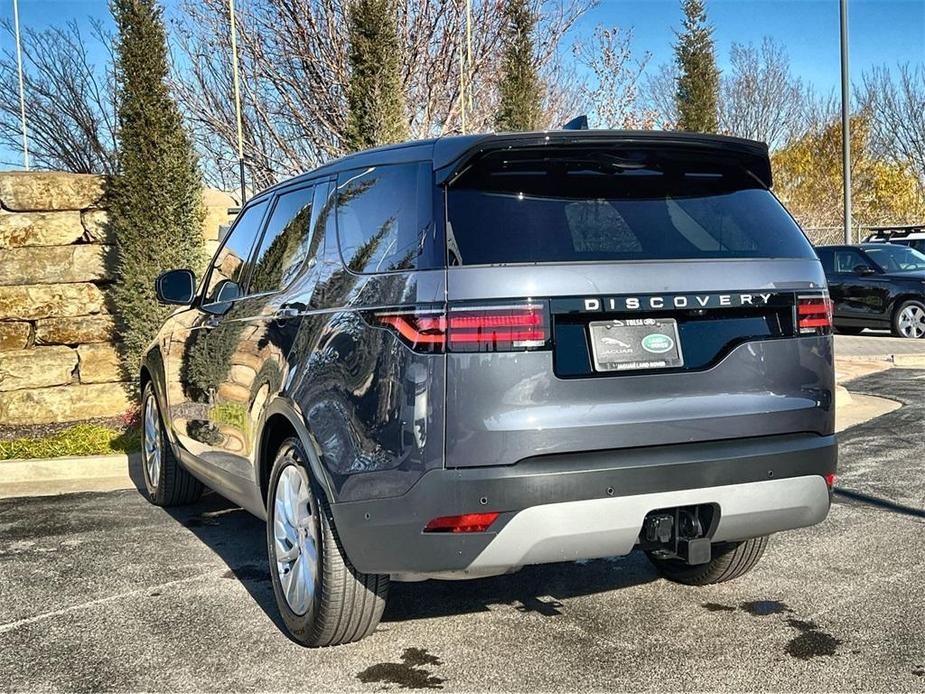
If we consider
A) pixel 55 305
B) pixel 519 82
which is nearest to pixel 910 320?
pixel 519 82

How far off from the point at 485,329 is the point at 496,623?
4.86ft

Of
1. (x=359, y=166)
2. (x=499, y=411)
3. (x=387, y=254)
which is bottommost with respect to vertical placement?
(x=499, y=411)

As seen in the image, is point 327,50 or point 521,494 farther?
point 327,50

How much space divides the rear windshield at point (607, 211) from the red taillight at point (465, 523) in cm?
82

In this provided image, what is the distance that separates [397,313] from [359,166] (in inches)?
35.2

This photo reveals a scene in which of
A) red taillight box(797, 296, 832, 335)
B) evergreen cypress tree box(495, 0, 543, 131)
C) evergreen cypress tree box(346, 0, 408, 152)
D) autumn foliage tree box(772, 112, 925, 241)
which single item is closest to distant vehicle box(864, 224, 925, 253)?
evergreen cypress tree box(495, 0, 543, 131)

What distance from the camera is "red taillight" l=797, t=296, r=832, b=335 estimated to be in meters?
3.69

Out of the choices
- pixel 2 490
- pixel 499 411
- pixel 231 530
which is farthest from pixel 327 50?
pixel 499 411

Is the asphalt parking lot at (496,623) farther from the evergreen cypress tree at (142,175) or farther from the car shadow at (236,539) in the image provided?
the evergreen cypress tree at (142,175)

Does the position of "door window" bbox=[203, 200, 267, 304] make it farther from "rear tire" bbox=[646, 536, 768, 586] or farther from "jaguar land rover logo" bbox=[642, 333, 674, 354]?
"rear tire" bbox=[646, 536, 768, 586]

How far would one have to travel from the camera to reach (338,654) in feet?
12.4

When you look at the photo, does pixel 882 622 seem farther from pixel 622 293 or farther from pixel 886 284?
pixel 886 284

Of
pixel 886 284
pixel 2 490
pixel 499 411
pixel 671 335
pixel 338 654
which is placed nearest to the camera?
pixel 499 411

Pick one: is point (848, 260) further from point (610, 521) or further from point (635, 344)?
point (610, 521)
